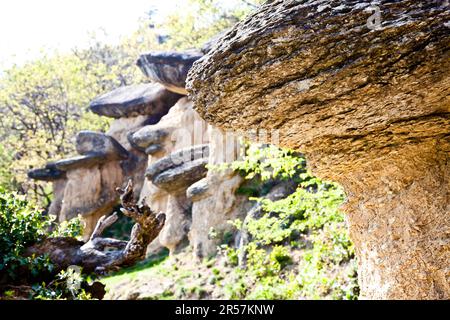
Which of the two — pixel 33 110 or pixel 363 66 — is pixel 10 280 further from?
pixel 33 110

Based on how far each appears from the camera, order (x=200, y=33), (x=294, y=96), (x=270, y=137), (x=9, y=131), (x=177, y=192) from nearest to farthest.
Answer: (x=294, y=96)
(x=270, y=137)
(x=177, y=192)
(x=200, y=33)
(x=9, y=131)

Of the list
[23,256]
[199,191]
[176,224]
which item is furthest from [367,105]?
[176,224]

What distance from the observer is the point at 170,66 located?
56.5 feet

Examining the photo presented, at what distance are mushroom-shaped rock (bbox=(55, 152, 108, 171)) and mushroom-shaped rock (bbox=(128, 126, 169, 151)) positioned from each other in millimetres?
2074

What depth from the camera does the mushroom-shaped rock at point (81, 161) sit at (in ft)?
65.7

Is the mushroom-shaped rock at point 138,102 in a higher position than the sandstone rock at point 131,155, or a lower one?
higher

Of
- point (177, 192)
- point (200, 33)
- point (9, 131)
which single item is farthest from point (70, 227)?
point (9, 131)

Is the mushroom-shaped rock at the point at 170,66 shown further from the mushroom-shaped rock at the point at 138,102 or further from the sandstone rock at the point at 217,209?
the sandstone rock at the point at 217,209

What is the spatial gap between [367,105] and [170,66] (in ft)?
45.4

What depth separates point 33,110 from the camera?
2472 cm

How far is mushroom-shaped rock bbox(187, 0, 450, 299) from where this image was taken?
148 inches

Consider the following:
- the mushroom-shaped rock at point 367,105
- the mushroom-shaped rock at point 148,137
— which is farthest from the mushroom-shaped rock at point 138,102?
the mushroom-shaped rock at point 367,105

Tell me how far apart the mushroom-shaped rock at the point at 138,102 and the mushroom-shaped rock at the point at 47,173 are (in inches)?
137

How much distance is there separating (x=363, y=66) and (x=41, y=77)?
24.6 metres
